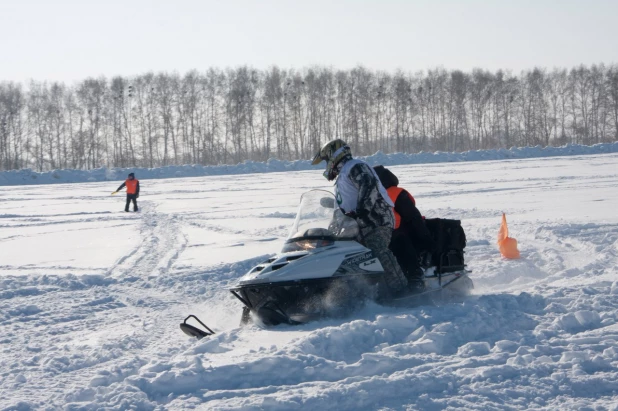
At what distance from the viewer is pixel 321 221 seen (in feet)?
20.6

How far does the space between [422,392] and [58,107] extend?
195ft

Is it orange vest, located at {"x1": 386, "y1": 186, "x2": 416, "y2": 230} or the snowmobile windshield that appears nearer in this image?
the snowmobile windshield

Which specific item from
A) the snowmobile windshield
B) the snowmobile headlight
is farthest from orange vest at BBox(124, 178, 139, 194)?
the snowmobile headlight

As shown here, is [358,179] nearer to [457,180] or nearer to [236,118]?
[457,180]

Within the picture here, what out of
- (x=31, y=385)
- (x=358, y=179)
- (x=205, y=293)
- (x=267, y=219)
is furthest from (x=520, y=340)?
(x=267, y=219)

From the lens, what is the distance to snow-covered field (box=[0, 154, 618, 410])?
3.92m

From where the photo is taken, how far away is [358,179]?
6.22m

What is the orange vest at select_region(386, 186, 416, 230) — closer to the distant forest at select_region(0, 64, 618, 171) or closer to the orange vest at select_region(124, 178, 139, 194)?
the orange vest at select_region(124, 178, 139, 194)

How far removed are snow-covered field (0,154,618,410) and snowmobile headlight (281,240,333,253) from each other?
2.30 feet

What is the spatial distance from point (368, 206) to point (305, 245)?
71 centimetres

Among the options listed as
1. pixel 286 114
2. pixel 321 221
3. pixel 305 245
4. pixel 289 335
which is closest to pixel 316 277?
pixel 305 245

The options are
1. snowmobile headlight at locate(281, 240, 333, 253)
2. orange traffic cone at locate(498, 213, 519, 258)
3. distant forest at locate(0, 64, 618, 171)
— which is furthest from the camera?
distant forest at locate(0, 64, 618, 171)

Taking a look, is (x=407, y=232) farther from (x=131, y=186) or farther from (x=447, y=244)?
(x=131, y=186)

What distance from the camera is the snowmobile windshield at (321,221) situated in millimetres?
6125
